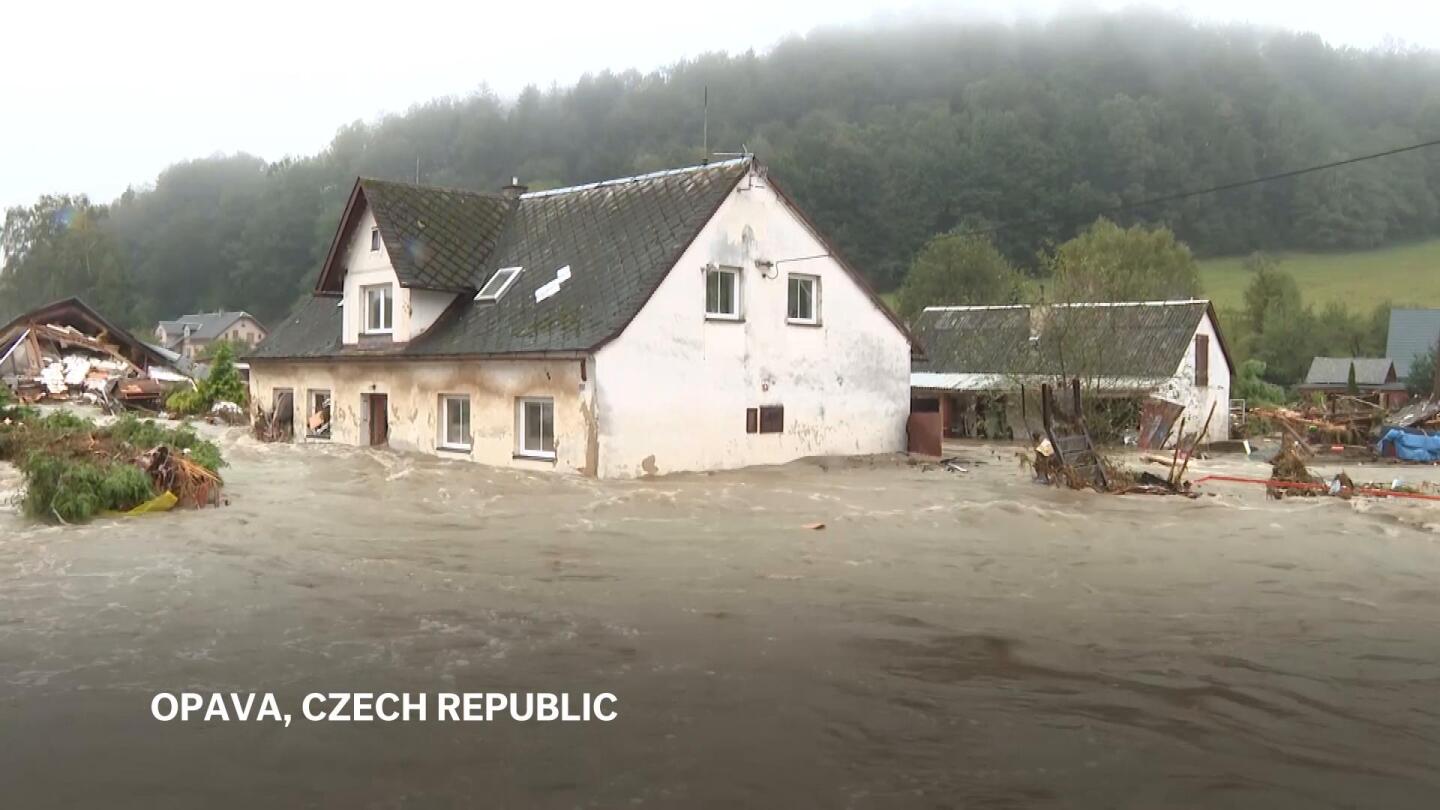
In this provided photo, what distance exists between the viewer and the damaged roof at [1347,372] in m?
63.8

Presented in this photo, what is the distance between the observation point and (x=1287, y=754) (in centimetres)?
679

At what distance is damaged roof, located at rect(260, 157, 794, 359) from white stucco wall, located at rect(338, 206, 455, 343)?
0.27m

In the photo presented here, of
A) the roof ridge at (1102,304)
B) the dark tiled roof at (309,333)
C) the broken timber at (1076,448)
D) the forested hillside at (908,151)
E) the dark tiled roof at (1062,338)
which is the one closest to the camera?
the broken timber at (1076,448)

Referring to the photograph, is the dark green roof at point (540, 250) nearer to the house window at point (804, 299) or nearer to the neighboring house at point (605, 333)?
the neighboring house at point (605, 333)

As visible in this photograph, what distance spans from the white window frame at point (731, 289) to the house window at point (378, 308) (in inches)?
301

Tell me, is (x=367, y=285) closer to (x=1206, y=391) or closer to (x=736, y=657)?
(x=736, y=657)

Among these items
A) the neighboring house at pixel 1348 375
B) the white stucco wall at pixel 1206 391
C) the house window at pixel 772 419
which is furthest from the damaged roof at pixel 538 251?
the neighboring house at pixel 1348 375

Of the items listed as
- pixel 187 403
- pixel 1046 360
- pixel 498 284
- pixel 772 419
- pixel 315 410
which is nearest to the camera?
pixel 772 419

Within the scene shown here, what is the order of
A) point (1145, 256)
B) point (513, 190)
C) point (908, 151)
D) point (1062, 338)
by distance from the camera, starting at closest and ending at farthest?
1. point (1062, 338)
2. point (513, 190)
3. point (1145, 256)
4. point (908, 151)

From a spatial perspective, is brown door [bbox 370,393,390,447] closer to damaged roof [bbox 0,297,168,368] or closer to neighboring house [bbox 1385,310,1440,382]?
damaged roof [bbox 0,297,168,368]

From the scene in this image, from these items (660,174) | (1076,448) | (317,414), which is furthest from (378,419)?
(1076,448)

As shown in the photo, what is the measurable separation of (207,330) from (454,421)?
9345cm

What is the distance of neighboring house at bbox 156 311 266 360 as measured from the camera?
105m

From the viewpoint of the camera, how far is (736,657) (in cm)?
890
